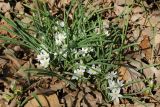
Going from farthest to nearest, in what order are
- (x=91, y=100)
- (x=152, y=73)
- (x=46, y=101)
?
(x=152, y=73)
(x=91, y=100)
(x=46, y=101)

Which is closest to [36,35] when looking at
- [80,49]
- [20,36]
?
[20,36]

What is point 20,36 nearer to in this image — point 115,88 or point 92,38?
point 92,38

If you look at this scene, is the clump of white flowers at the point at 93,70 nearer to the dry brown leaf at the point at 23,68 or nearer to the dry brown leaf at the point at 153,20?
the dry brown leaf at the point at 23,68

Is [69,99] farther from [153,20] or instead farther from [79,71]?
[153,20]

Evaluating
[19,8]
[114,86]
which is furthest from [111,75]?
[19,8]

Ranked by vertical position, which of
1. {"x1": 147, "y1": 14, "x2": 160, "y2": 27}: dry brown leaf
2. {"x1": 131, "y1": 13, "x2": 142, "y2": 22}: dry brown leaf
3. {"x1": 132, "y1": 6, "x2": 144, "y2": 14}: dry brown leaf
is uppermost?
{"x1": 132, "y1": 6, "x2": 144, "y2": 14}: dry brown leaf

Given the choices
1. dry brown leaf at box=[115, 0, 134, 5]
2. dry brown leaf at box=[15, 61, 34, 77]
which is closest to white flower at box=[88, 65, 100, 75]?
dry brown leaf at box=[15, 61, 34, 77]

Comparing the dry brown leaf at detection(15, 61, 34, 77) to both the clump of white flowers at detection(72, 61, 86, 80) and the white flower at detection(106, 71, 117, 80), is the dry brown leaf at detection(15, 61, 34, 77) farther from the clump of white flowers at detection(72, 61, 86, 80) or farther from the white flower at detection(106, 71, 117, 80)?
the white flower at detection(106, 71, 117, 80)
